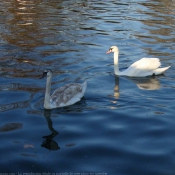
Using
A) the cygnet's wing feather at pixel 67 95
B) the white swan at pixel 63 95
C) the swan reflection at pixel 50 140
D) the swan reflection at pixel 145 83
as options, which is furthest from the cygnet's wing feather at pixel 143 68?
the swan reflection at pixel 50 140

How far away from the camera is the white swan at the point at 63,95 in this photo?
1201 centimetres

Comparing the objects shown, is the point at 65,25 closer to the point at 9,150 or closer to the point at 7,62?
the point at 7,62

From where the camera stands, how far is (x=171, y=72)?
15.8 m

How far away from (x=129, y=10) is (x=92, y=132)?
20.2 metres

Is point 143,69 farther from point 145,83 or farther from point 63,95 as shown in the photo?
point 63,95

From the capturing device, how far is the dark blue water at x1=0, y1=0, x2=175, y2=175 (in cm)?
934

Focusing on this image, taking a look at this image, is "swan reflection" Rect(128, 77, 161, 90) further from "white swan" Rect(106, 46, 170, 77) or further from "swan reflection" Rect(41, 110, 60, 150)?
"swan reflection" Rect(41, 110, 60, 150)

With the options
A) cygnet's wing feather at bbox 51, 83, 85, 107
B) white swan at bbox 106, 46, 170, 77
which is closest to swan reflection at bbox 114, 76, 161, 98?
white swan at bbox 106, 46, 170, 77

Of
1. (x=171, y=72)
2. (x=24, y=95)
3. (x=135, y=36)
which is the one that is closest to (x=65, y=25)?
(x=135, y=36)

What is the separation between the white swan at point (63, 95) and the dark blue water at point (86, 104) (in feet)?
0.56

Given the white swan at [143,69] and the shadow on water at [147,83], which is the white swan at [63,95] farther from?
the white swan at [143,69]

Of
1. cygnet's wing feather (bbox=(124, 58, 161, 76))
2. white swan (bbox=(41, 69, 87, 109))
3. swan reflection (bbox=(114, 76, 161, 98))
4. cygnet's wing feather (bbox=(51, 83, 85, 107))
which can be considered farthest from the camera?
cygnet's wing feather (bbox=(124, 58, 161, 76))

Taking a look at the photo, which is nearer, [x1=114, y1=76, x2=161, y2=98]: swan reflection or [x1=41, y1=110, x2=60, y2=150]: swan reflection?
[x1=41, y1=110, x2=60, y2=150]: swan reflection

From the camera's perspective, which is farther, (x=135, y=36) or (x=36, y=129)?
(x=135, y=36)
